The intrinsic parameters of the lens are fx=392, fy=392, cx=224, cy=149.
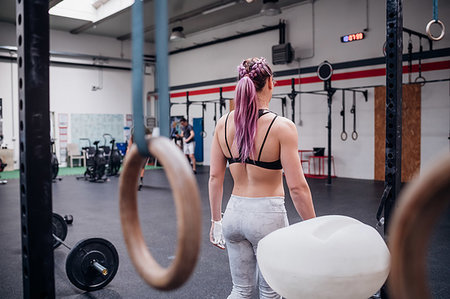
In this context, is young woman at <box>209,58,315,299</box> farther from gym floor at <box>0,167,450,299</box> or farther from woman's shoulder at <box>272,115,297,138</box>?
gym floor at <box>0,167,450,299</box>

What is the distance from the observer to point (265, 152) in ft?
5.30

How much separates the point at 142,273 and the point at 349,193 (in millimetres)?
6872

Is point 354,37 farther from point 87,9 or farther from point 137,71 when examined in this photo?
point 137,71

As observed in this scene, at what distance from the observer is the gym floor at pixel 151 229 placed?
9.63ft

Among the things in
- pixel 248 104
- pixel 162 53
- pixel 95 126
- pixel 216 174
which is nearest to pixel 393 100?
pixel 248 104

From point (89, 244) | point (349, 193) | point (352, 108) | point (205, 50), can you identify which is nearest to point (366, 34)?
point (352, 108)

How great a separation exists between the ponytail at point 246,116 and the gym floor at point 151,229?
5.18 ft

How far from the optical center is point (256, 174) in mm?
1639

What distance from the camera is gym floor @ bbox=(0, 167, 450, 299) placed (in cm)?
294

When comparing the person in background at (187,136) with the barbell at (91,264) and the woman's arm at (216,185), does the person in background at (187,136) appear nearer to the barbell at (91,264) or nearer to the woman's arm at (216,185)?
the barbell at (91,264)

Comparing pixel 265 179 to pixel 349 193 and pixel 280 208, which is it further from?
pixel 349 193

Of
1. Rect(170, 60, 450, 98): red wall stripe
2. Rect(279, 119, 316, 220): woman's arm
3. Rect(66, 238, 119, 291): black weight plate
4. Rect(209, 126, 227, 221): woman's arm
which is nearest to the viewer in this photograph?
Rect(279, 119, 316, 220): woman's arm

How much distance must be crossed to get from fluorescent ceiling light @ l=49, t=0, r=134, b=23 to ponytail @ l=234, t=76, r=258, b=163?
9445 mm

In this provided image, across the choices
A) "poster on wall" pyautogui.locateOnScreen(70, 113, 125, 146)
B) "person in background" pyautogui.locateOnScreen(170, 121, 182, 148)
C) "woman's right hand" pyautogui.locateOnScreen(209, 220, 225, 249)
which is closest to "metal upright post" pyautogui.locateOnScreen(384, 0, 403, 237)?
"woman's right hand" pyautogui.locateOnScreen(209, 220, 225, 249)
